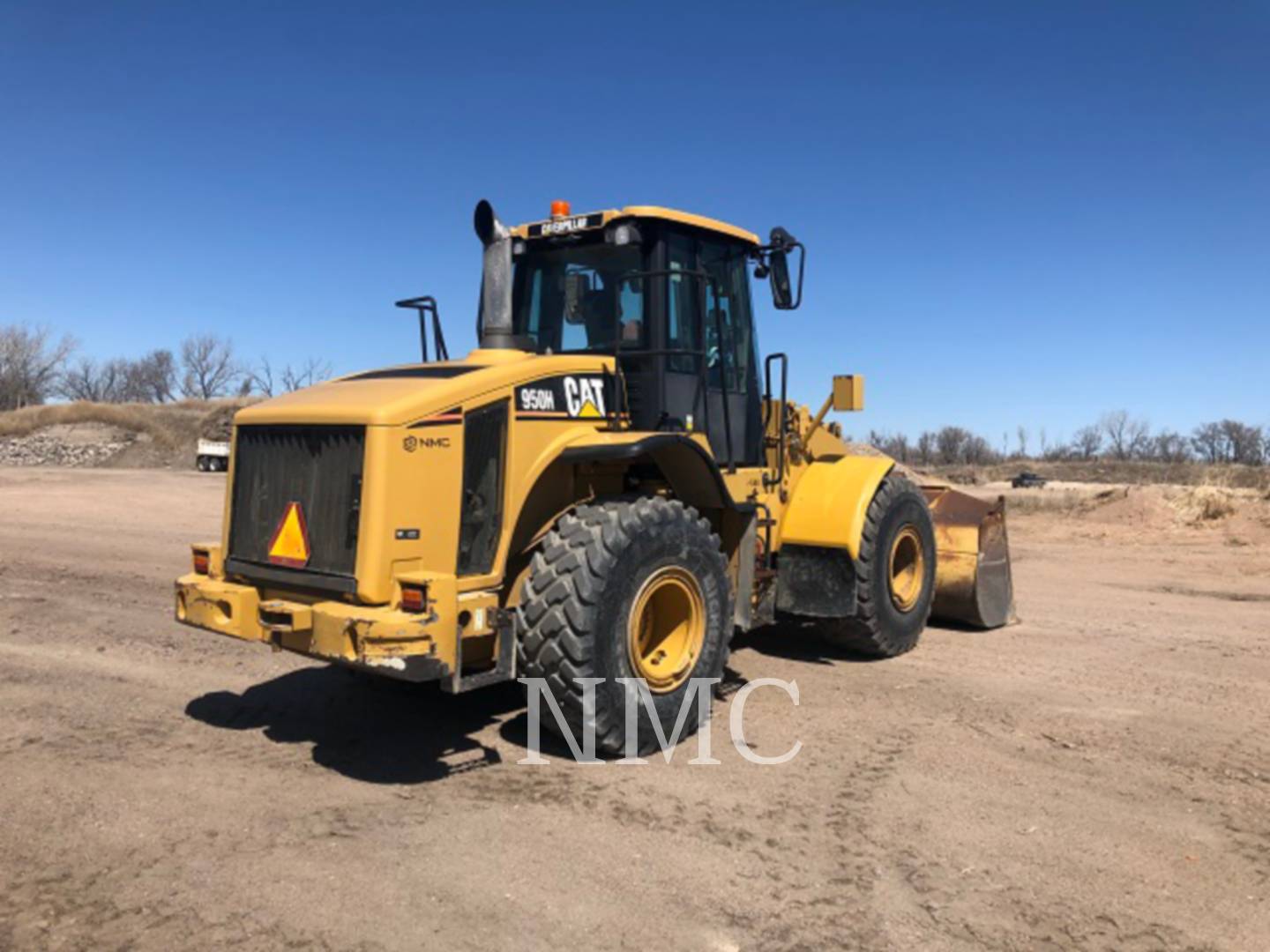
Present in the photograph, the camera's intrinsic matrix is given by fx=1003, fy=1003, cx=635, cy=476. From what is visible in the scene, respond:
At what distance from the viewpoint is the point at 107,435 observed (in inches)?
1762

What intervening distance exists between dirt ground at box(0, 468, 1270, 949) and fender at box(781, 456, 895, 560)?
95 centimetres

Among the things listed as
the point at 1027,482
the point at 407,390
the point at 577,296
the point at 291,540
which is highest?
the point at 577,296

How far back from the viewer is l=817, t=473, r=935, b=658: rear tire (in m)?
7.19

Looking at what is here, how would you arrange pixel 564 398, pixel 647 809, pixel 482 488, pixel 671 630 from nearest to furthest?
1. pixel 647 809
2. pixel 482 488
3. pixel 564 398
4. pixel 671 630

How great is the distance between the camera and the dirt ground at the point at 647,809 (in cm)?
344

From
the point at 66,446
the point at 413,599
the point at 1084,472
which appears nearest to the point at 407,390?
the point at 413,599

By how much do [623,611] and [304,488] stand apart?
1.67 meters

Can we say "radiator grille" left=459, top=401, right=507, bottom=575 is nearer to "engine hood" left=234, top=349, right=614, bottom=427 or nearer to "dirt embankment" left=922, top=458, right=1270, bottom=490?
"engine hood" left=234, top=349, right=614, bottom=427

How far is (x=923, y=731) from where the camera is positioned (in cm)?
563

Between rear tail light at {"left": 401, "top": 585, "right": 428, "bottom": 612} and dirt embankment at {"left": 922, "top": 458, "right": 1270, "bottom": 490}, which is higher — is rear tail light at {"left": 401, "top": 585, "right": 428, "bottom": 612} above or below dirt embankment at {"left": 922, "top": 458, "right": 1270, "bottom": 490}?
below

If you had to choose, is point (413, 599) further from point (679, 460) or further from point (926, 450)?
point (926, 450)

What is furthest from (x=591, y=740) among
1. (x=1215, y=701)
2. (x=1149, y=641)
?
(x=1149, y=641)

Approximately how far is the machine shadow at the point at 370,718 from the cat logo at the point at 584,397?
186 centimetres

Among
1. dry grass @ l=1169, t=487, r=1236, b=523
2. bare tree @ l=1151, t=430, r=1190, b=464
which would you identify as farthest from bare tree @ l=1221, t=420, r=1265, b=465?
dry grass @ l=1169, t=487, r=1236, b=523
